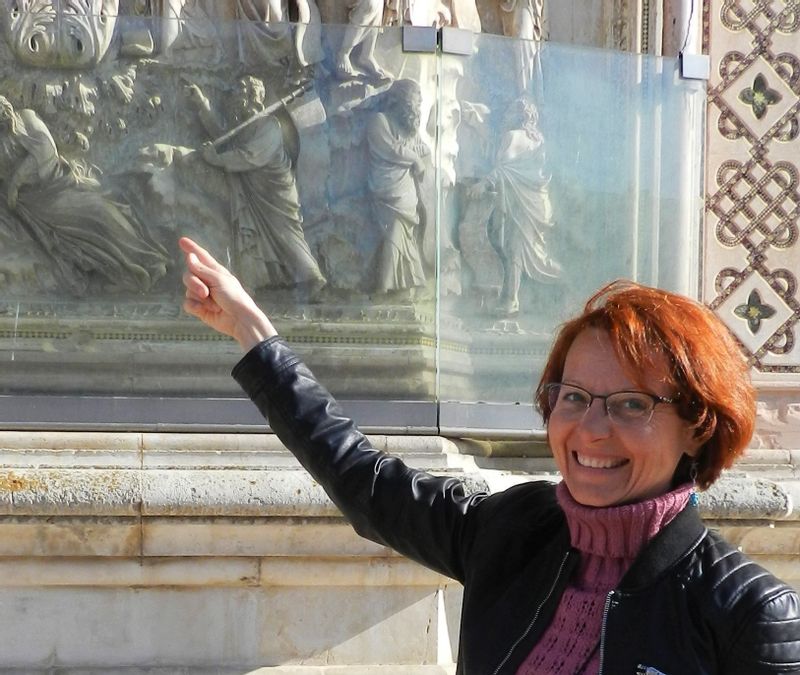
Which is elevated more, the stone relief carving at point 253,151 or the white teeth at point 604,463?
the stone relief carving at point 253,151

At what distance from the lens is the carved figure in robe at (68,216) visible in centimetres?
376

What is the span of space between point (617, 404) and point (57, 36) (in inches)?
102

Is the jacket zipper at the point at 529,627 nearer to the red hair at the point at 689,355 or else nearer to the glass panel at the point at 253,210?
the red hair at the point at 689,355

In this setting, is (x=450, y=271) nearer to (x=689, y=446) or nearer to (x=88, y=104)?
(x=88, y=104)

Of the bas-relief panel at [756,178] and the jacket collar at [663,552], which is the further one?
the bas-relief panel at [756,178]

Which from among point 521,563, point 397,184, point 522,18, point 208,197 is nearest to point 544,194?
point 397,184

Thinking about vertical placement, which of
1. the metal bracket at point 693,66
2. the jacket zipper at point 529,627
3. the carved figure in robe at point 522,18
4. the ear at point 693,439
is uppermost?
the carved figure in robe at point 522,18

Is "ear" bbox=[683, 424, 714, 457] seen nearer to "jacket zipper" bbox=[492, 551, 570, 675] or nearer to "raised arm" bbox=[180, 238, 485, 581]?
"jacket zipper" bbox=[492, 551, 570, 675]

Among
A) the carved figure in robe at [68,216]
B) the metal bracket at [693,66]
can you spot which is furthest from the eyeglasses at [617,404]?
the metal bracket at [693,66]

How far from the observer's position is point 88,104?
150 inches

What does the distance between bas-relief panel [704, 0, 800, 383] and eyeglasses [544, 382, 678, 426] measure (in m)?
2.90

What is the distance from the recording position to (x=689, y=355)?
1630 mm

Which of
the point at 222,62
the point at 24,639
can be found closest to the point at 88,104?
the point at 222,62

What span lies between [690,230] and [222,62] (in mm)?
1440
